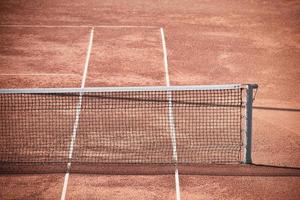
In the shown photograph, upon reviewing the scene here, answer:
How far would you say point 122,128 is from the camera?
1345 cm

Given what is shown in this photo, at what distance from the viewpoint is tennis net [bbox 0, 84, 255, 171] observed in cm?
1209

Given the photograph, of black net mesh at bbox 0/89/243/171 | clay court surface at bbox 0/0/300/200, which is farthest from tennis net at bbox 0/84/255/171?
clay court surface at bbox 0/0/300/200

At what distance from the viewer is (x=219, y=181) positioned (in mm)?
11359

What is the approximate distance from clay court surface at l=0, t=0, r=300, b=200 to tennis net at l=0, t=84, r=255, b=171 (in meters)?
0.56

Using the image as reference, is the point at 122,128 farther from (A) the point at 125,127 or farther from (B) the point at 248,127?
(B) the point at 248,127

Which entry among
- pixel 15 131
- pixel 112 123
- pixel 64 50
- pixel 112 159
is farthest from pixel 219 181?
pixel 64 50

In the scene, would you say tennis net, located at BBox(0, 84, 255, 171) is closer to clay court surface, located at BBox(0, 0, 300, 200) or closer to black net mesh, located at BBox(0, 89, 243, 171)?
black net mesh, located at BBox(0, 89, 243, 171)

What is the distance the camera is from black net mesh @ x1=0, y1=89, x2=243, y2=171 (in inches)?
483

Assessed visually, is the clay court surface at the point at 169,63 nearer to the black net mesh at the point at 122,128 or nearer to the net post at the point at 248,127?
the net post at the point at 248,127

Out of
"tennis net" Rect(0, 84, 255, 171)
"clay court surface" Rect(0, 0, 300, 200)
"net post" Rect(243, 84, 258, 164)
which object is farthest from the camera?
"tennis net" Rect(0, 84, 255, 171)

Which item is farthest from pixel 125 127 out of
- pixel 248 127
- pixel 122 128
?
pixel 248 127

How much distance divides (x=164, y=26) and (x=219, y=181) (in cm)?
1248

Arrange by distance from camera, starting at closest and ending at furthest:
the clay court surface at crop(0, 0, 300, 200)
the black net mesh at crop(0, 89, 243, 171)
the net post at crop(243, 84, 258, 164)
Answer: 1. the clay court surface at crop(0, 0, 300, 200)
2. the net post at crop(243, 84, 258, 164)
3. the black net mesh at crop(0, 89, 243, 171)

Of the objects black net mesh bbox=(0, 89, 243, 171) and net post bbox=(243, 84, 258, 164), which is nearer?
net post bbox=(243, 84, 258, 164)
